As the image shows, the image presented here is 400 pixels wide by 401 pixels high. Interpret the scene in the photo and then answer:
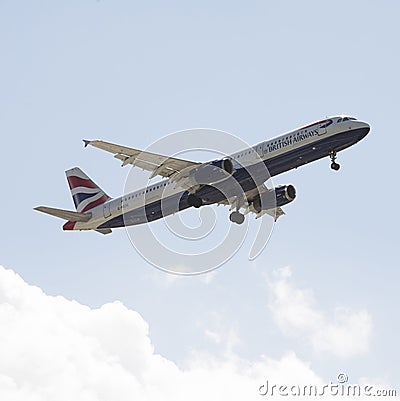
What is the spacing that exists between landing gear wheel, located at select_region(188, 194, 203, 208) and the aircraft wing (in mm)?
2202

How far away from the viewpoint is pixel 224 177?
223 ft

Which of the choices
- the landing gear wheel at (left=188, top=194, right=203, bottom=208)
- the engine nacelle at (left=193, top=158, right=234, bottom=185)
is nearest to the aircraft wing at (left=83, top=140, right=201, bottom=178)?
the engine nacelle at (left=193, top=158, right=234, bottom=185)

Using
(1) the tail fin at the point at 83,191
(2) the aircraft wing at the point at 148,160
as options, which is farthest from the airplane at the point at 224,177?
(1) the tail fin at the point at 83,191

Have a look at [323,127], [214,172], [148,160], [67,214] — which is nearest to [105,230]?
[67,214]

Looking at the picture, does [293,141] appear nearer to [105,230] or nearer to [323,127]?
[323,127]

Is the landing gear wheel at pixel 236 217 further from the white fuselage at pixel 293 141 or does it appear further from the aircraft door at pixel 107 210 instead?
the aircraft door at pixel 107 210

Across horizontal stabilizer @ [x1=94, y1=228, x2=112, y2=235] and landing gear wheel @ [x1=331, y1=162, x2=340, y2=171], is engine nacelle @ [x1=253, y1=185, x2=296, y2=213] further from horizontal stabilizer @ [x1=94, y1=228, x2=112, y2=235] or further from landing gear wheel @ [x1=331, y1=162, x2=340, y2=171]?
horizontal stabilizer @ [x1=94, y1=228, x2=112, y2=235]

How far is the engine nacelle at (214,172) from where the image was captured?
67438 mm

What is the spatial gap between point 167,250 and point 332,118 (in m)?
15.9

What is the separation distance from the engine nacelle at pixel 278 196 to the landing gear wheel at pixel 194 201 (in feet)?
23.3

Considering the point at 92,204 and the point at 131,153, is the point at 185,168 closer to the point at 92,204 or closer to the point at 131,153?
the point at 131,153

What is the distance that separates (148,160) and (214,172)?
558 cm

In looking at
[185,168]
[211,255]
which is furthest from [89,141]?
[211,255]

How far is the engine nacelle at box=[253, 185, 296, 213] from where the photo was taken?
75.0 metres
